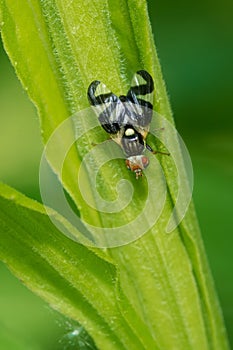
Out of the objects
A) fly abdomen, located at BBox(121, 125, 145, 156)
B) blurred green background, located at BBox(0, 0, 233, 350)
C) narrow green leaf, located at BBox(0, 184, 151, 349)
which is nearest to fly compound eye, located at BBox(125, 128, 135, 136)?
fly abdomen, located at BBox(121, 125, 145, 156)

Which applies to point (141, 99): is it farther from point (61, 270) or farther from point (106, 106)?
point (61, 270)

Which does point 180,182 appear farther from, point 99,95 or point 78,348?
point 78,348

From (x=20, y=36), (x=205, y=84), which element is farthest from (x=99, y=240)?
(x=205, y=84)

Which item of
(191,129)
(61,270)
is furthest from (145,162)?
(191,129)

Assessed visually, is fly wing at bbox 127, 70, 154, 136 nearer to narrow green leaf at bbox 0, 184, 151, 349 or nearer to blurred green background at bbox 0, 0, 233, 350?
narrow green leaf at bbox 0, 184, 151, 349

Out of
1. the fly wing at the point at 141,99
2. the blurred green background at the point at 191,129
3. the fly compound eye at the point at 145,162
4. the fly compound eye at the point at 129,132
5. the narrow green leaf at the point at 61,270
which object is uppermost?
the fly wing at the point at 141,99

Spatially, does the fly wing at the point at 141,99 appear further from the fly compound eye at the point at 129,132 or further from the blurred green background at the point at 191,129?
the blurred green background at the point at 191,129

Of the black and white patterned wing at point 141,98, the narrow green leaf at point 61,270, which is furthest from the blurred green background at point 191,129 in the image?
the black and white patterned wing at point 141,98

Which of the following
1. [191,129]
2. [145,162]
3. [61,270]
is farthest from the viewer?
[191,129]
